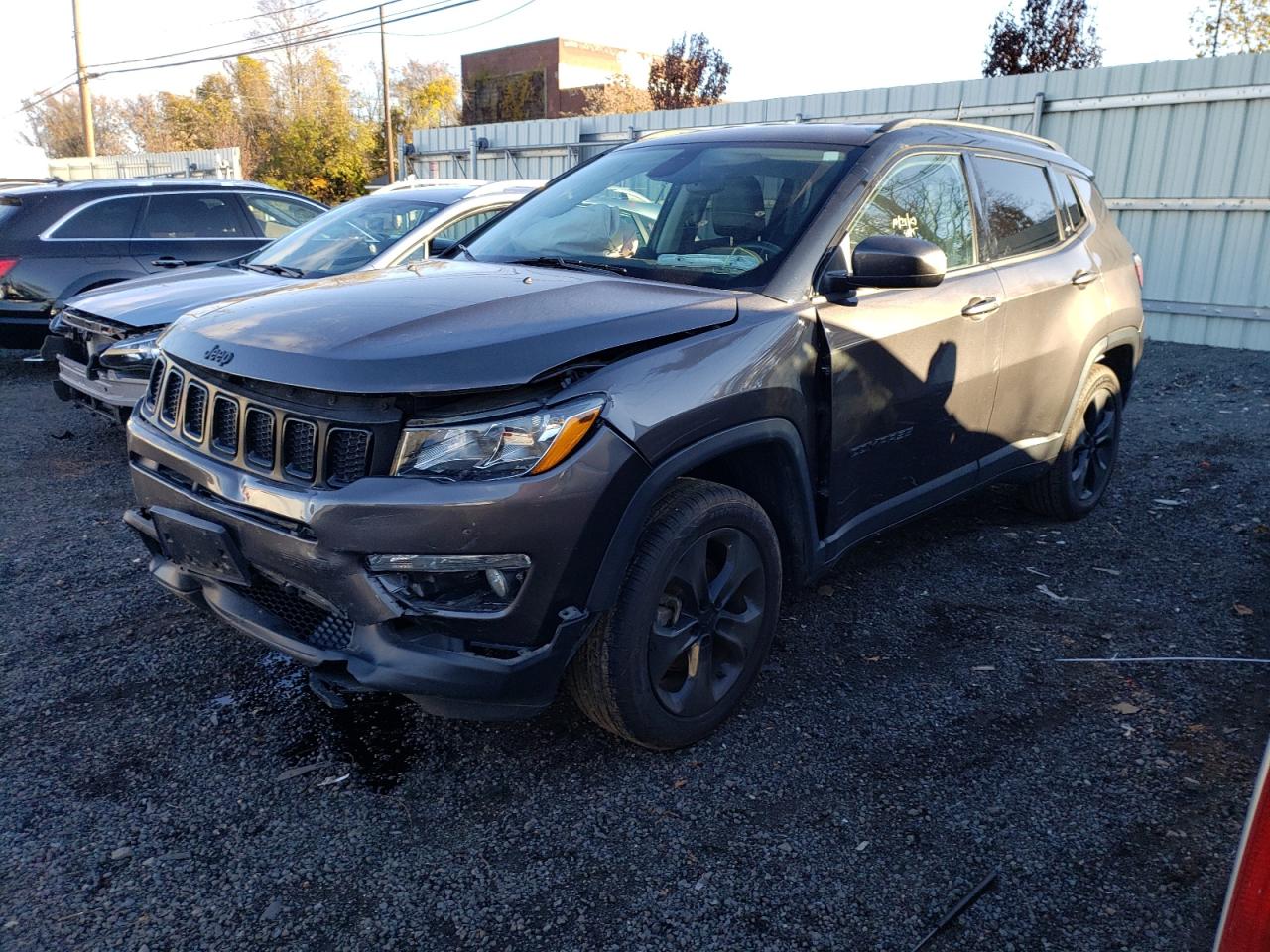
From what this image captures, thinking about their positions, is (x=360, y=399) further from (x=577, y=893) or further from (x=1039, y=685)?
(x=1039, y=685)

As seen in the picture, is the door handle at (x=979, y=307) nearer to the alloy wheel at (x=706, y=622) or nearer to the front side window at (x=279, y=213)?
the alloy wheel at (x=706, y=622)

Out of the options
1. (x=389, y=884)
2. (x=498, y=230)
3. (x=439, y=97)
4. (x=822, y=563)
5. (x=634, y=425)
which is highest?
(x=439, y=97)

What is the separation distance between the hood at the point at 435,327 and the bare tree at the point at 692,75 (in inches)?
1276

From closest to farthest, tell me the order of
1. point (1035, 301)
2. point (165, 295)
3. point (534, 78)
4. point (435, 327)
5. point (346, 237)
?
point (435, 327) → point (1035, 301) → point (165, 295) → point (346, 237) → point (534, 78)

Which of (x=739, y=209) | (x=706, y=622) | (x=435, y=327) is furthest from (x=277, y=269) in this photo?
(x=706, y=622)

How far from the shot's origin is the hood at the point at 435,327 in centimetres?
240

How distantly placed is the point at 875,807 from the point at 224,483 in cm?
202

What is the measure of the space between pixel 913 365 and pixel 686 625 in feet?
4.49

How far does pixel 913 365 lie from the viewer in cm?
350

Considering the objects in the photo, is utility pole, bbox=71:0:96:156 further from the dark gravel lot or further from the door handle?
the door handle

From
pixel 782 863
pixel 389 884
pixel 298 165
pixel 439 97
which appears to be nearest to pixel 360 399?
pixel 389 884

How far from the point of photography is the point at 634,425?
2514 mm

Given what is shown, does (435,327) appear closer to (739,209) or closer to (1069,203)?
(739,209)

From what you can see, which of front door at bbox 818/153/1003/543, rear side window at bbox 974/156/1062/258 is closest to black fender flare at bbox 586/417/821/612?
front door at bbox 818/153/1003/543
